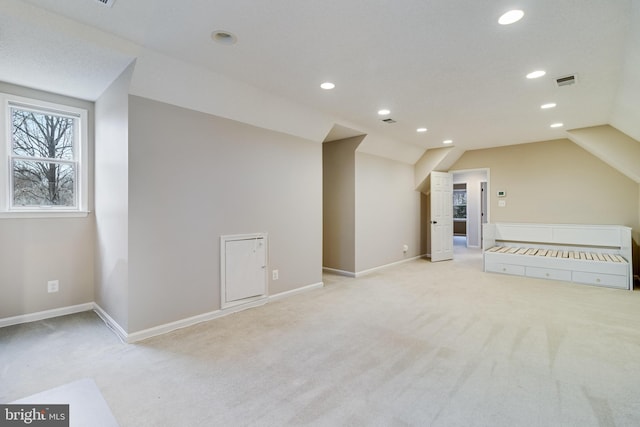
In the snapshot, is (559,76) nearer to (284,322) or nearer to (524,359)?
(524,359)

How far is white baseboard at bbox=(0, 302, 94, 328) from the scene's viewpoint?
3.11m

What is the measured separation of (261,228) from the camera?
3.85 metres

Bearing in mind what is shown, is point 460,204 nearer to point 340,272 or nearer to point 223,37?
point 340,272

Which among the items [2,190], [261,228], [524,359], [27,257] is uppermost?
[2,190]

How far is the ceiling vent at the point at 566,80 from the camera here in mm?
3092

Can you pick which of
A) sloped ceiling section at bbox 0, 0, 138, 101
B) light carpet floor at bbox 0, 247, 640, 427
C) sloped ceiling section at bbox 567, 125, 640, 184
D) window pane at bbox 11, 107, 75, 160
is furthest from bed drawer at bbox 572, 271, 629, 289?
window pane at bbox 11, 107, 75, 160

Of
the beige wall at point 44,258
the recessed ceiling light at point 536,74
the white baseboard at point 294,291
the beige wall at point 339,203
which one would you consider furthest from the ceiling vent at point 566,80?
the beige wall at point 44,258

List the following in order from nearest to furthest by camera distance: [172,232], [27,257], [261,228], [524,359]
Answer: [524,359] < [172,232] < [27,257] < [261,228]

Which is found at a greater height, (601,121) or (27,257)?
(601,121)

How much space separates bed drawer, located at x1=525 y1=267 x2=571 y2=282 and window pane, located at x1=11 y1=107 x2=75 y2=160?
719cm

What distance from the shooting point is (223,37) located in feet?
7.79

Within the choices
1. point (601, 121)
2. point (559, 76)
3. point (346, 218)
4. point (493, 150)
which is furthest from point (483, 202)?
point (559, 76)

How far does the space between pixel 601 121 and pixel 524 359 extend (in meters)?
4.41

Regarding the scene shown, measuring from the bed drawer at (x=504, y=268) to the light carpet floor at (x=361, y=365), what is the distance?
156 centimetres
